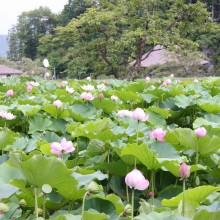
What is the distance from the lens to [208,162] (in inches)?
46.4

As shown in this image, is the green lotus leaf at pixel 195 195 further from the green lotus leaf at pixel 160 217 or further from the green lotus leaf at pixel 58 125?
the green lotus leaf at pixel 58 125

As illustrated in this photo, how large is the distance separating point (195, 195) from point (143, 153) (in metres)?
0.21

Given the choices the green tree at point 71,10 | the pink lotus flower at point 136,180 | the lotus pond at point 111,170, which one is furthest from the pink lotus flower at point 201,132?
the green tree at point 71,10

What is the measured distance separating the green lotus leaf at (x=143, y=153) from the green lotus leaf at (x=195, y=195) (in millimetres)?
178

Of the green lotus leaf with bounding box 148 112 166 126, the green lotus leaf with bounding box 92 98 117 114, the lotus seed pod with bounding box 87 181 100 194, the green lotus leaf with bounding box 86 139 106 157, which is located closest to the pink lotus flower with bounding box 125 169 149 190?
the lotus seed pod with bounding box 87 181 100 194

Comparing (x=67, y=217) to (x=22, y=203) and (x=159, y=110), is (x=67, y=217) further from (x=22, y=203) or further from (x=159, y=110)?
(x=159, y=110)

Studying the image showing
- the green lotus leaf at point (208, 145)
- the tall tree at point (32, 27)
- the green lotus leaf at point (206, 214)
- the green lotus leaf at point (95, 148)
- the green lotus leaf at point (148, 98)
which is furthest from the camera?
the tall tree at point (32, 27)

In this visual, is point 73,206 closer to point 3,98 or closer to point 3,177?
point 3,177

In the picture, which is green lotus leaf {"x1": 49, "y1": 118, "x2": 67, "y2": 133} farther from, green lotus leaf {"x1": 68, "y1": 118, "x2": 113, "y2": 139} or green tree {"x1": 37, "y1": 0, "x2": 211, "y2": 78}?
green tree {"x1": 37, "y1": 0, "x2": 211, "y2": 78}

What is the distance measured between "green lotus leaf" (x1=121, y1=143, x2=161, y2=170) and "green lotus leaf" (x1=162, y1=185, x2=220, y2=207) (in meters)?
0.18

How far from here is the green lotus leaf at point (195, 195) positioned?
801mm

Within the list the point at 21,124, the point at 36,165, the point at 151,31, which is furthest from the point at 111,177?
the point at 151,31

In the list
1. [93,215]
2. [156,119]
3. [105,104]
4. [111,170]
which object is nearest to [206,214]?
[93,215]

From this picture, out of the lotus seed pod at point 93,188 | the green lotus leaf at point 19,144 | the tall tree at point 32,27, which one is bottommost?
the green lotus leaf at point 19,144
